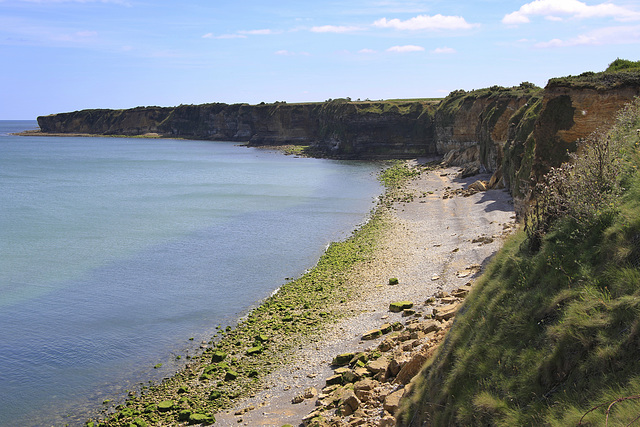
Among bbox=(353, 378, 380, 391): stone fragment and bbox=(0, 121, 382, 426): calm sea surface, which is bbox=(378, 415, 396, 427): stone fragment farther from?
bbox=(0, 121, 382, 426): calm sea surface

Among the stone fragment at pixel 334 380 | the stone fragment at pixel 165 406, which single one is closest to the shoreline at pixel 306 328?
the stone fragment at pixel 165 406

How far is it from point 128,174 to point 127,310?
2905 inches

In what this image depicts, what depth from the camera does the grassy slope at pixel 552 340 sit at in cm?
757

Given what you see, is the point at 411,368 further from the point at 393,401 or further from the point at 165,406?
the point at 165,406

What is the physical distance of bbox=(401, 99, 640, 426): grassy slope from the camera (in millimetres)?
7574

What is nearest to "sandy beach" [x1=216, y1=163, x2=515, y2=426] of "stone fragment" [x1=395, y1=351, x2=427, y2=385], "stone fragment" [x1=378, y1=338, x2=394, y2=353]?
"stone fragment" [x1=378, y1=338, x2=394, y2=353]

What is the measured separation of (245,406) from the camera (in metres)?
16.8

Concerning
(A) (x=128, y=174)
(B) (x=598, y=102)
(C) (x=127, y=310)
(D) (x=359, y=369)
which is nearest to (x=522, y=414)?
(D) (x=359, y=369)

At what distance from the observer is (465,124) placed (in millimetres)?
85125

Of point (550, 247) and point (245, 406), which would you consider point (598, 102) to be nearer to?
point (550, 247)

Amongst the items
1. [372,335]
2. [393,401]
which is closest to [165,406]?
[372,335]

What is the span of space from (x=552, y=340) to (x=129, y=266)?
31474mm

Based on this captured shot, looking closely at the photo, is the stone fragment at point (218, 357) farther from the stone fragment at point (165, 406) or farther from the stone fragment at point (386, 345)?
the stone fragment at point (386, 345)

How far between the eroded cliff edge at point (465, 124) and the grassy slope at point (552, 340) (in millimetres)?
4524
